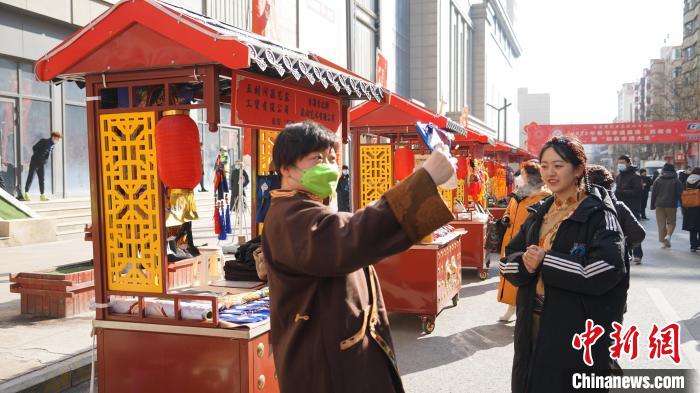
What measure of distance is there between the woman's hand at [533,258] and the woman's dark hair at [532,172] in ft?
12.1

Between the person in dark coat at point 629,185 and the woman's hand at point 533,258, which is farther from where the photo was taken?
the person in dark coat at point 629,185

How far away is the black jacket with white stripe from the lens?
9.52 ft

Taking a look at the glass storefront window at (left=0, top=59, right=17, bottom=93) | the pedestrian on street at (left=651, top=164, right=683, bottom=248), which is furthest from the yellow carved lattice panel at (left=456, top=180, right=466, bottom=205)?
the glass storefront window at (left=0, top=59, right=17, bottom=93)

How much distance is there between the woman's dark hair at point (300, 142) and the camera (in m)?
2.17

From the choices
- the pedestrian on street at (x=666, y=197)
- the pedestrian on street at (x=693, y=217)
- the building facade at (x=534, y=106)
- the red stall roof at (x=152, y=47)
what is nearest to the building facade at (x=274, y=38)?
the red stall roof at (x=152, y=47)

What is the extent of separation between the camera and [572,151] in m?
3.22

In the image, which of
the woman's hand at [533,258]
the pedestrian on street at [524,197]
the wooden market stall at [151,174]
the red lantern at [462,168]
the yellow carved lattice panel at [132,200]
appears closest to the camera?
the woman's hand at [533,258]

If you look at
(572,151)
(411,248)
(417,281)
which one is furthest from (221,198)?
(572,151)

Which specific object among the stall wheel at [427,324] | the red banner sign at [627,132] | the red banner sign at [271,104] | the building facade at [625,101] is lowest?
the stall wheel at [427,324]

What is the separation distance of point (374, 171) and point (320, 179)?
5.58m

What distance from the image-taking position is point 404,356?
5895 millimetres

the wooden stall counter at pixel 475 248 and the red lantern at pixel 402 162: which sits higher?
the red lantern at pixel 402 162

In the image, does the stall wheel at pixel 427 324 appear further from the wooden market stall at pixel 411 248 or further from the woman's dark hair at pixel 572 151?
the woman's dark hair at pixel 572 151

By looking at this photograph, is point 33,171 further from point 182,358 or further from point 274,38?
point 182,358
